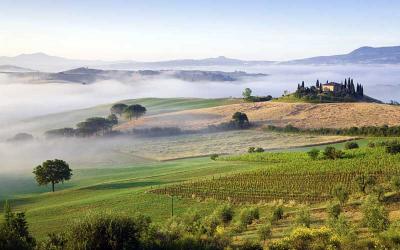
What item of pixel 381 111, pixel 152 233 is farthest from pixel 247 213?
pixel 381 111

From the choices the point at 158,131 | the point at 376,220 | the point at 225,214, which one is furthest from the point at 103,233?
the point at 158,131

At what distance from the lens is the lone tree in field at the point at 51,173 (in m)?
79.9

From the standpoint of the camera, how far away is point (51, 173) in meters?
80.3

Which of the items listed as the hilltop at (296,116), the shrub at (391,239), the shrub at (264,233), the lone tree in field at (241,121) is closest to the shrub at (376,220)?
the shrub at (391,239)

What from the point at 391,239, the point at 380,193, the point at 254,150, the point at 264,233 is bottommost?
the point at 254,150

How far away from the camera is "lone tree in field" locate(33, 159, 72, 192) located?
79938 mm

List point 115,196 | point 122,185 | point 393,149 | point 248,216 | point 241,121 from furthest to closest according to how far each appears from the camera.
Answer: point 241,121, point 122,185, point 393,149, point 115,196, point 248,216

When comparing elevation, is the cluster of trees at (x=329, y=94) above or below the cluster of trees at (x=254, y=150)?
above

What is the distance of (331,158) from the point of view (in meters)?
76.3

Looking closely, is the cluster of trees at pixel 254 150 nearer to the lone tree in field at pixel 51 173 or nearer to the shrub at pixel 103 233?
the lone tree in field at pixel 51 173

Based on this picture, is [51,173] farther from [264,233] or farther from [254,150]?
[264,233]

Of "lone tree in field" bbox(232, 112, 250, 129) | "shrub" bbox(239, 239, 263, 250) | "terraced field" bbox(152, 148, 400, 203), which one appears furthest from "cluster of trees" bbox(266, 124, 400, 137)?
"shrub" bbox(239, 239, 263, 250)

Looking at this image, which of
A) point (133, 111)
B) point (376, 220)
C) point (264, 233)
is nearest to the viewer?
point (376, 220)

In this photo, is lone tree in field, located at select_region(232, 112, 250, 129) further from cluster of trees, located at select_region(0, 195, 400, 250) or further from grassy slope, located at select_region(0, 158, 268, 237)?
cluster of trees, located at select_region(0, 195, 400, 250)
